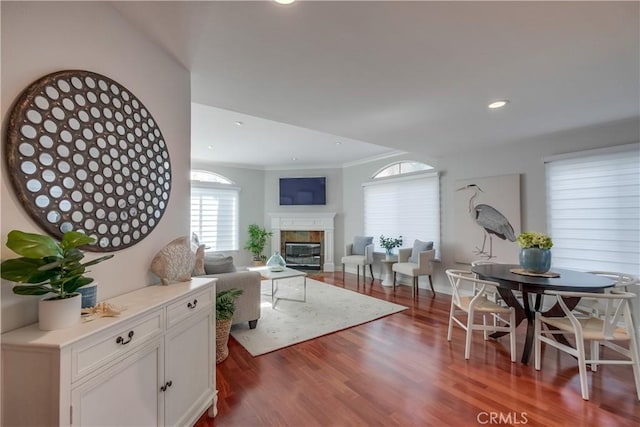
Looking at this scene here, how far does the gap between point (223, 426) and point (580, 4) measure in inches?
123

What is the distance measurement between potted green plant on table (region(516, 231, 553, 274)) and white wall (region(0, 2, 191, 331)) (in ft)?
10.5

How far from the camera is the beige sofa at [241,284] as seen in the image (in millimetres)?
2941

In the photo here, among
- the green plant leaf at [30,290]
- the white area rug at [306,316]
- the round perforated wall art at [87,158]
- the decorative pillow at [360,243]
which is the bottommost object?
the white area rug at [306,316]

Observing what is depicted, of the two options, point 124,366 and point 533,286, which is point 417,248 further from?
point 124,366

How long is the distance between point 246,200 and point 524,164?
572cm

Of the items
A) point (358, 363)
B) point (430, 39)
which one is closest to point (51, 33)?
point (430, 39)

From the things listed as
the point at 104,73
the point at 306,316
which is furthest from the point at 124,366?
the point at 306,316

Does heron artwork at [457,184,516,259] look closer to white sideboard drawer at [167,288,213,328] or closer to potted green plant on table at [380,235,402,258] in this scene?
potted green plant on table at [380,235,402,258]

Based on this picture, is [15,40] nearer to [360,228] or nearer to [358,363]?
[358,363]

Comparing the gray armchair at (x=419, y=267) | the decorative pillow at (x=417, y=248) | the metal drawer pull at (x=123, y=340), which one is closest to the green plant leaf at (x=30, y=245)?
the metal drawer pull at (x=123, y=340)

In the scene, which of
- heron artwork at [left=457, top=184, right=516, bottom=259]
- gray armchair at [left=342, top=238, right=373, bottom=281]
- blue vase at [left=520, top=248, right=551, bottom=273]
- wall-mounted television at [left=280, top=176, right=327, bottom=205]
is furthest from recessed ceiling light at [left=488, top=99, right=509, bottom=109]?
wall-mounted television at [left=280, top=176, right=327, bottom=205]

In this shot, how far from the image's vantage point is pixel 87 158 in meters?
1.27

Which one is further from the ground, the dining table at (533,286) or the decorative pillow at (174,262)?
the decorative pillow at (174,262)

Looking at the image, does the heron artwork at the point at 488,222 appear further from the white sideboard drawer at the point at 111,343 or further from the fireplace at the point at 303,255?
the white sideboard drawer at the point at 111,343
